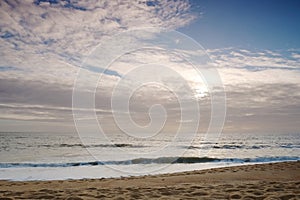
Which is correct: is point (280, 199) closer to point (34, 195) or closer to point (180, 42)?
point (34, 195)

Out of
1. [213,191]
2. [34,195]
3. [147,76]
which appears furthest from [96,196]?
[147,76]

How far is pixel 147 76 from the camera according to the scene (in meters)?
14.9

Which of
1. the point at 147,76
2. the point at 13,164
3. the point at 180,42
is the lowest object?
the point at 13,164

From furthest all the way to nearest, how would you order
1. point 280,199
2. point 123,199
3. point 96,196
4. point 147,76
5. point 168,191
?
point 147,76
point 168,191
point 96,196
point 123,199
point 280,199

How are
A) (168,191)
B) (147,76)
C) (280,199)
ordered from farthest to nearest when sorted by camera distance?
1. (147,76)
2. (168,191)
3. (280,199)

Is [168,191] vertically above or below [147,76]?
below

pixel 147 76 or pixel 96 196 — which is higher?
pixel 147 76

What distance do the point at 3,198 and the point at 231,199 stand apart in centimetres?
602

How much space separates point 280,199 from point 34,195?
6.49 m

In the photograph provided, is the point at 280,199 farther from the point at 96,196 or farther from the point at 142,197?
the point at 96,196

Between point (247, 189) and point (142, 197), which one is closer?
point (142, 197)

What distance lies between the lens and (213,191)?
7.61 metres

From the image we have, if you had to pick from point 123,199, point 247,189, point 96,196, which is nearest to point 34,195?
point 96,196

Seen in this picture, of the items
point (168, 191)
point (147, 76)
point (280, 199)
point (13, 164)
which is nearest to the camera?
point (280, 199)
